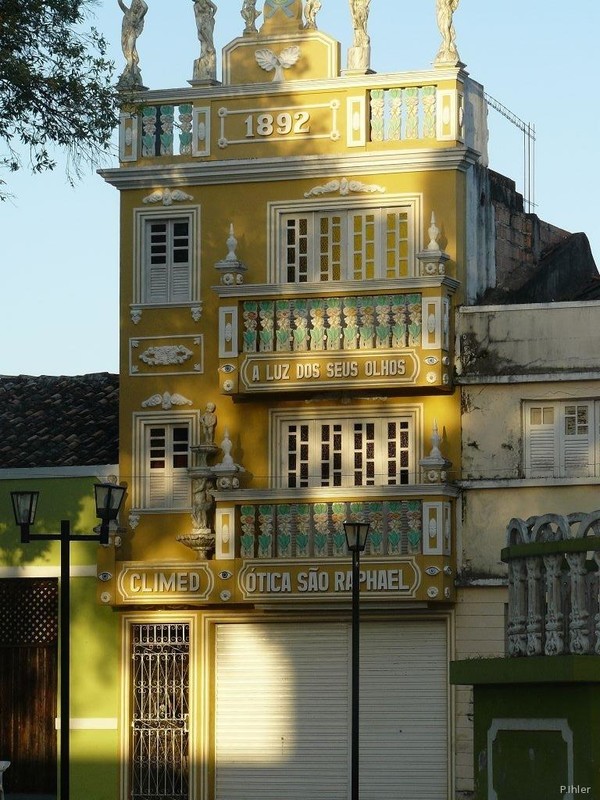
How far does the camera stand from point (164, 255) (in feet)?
109

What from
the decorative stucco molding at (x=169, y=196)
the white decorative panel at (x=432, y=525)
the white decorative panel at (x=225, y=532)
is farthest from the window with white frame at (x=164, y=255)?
the white decorative panel at (x=432, y=525)

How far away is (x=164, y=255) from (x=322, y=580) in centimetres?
604

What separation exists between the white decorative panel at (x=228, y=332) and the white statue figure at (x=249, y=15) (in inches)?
183

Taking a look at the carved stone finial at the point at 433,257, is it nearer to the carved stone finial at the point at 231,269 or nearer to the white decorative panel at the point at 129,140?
the carved stone finial at the point at 231,269

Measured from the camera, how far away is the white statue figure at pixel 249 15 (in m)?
33.2

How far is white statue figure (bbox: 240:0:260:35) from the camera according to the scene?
109 ft

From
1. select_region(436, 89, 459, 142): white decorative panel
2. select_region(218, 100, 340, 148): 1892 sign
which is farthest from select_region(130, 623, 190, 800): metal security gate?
select_region(436, 89, 459, 142): white decorative panel

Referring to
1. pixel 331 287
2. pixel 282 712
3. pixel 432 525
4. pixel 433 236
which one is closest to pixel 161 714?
pixel 282 712

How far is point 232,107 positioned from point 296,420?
16.7 ft

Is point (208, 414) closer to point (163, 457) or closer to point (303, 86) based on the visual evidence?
point (163, 457)

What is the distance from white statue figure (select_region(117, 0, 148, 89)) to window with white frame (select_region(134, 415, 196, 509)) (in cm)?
556

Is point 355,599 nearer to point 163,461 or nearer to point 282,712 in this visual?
point 282,712

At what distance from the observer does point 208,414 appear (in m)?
32.5

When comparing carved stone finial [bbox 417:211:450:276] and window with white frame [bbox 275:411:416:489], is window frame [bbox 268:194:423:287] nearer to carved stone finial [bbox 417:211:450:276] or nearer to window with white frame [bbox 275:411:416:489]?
carved stone finial [bbox 417:211:450:276]
